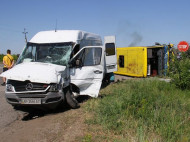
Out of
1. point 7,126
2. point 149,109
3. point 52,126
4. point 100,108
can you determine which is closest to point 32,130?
point 52,126

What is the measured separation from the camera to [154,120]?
4598 millimetres

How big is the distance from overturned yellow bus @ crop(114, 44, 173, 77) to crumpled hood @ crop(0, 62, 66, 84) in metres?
8.79

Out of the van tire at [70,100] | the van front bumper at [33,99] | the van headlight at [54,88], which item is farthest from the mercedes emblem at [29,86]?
the van tire at [70,100]

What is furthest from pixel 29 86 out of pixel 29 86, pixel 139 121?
pixel 139 121

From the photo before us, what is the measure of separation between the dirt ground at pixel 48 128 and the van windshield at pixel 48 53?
1.61m

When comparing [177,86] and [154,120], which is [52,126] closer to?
[154,120]

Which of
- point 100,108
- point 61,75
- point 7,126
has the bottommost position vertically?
point 7,126

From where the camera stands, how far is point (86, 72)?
7367 millimetres

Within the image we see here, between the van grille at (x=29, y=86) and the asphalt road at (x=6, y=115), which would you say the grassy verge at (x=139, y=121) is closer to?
the van grille at (x=29, y=86)

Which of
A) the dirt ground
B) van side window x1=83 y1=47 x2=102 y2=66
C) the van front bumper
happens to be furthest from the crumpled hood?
van side window x1=83 y1=47 x2=102 y2=66

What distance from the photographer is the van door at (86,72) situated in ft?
23.1

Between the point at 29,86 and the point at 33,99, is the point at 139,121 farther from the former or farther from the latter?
the point at 29,86

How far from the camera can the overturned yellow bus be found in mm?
14305

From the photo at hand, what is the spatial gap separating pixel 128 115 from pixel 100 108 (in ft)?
3.00
